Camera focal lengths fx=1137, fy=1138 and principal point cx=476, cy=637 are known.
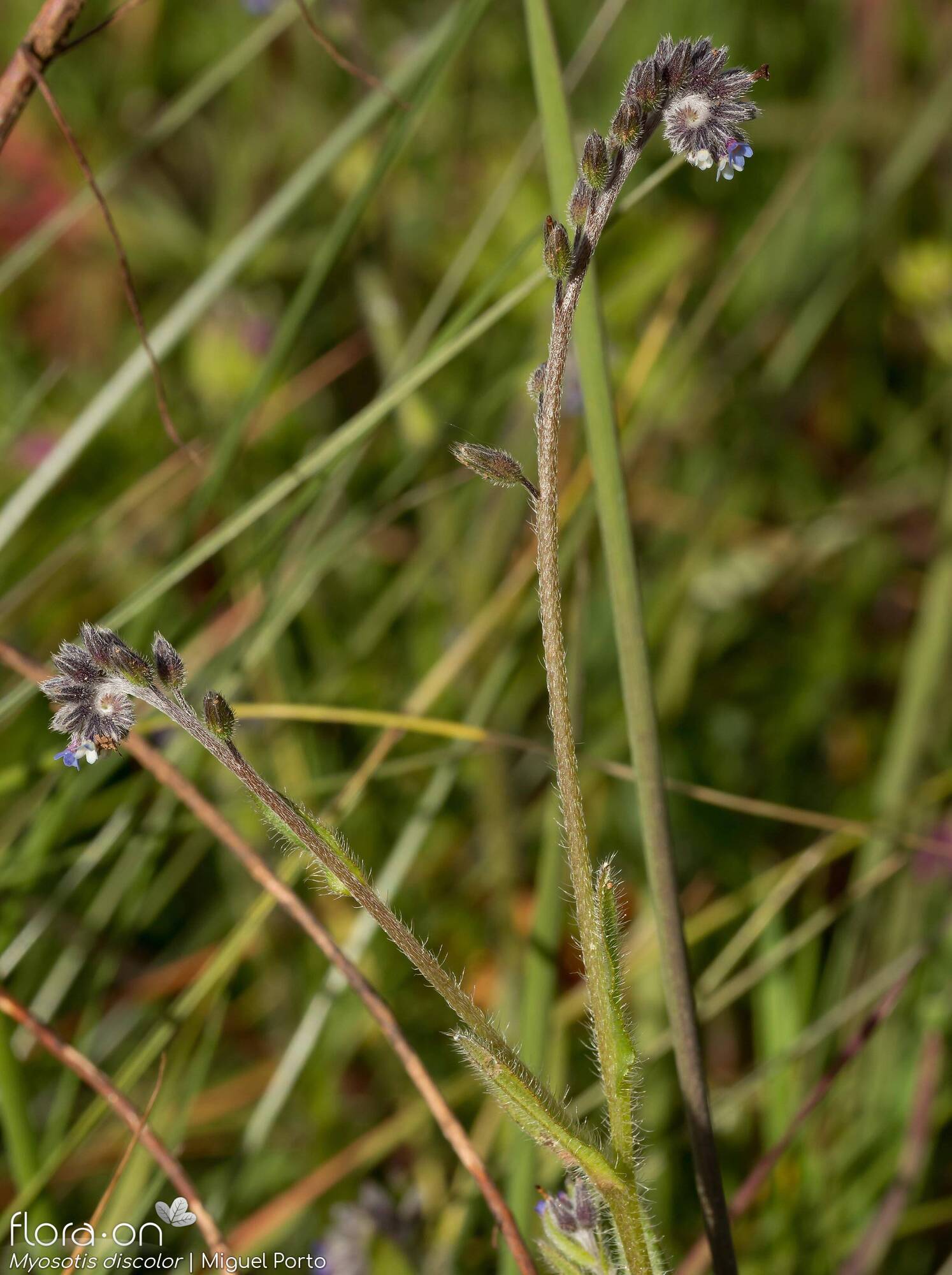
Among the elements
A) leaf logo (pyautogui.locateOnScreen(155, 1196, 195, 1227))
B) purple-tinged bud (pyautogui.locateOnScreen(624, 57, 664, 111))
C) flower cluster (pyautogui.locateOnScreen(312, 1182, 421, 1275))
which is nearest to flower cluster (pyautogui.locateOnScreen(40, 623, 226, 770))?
purple-tinged bud (pyautogui.locateOnScreen(624, 57, 664, 111))

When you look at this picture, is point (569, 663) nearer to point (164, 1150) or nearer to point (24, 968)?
point (164, 1150)

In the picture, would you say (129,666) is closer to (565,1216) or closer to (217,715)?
(217,715)

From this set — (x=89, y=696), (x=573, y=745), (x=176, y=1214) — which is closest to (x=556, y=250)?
(x=573, y=745)

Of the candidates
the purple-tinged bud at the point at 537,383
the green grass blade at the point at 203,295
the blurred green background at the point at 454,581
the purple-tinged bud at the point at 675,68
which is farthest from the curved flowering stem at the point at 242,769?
the green grass blade at the point at 203,295

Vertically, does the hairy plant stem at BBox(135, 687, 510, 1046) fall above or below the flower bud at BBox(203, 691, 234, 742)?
below

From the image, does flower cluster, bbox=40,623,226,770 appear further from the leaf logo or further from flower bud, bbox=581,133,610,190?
the leaf logo

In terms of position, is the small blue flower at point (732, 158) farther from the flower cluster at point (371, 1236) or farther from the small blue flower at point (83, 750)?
the flower cluster at point (371, 1236)
